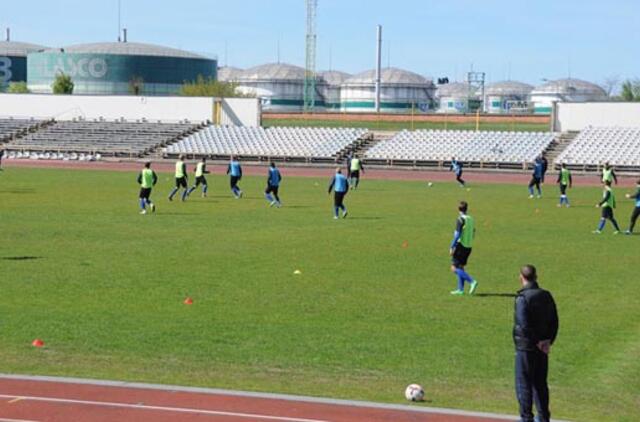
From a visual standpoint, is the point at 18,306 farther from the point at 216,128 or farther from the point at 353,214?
the point at 216,128

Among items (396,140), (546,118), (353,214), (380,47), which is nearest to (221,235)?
(353,214)

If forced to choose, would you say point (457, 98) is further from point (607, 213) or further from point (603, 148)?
point (607, 213)

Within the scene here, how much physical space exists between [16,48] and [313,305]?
146m

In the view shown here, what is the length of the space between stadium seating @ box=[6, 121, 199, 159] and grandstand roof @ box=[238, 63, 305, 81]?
47.8 metres

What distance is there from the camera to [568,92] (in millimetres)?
131125

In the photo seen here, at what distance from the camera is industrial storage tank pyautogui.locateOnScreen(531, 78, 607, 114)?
429ft

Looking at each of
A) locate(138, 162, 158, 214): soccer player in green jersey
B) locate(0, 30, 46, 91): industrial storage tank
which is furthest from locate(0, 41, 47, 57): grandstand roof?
locate(138, 162, 158, 214): soccer player in green jersey

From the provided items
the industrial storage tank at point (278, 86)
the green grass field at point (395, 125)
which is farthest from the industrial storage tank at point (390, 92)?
the green grass field at point (395, 125)

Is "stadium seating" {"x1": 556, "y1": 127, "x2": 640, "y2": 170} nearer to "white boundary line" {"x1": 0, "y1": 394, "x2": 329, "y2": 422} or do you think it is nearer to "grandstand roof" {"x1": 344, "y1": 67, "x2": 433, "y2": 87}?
"grandstand roof" {"x1": 344, "y1": 67, "x2": 433, "y2": 87}

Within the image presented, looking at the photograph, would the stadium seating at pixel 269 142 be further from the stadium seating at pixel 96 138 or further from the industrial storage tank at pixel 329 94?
the industrial storage tank at pixel 329 94

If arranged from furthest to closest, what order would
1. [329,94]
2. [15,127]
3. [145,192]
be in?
1. [329,94]
2. [15,127]
3. [145,192]

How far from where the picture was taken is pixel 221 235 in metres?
30.5

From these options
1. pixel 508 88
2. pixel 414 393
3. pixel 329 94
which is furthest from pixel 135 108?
pixel 414 393

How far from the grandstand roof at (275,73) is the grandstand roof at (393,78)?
657cm
